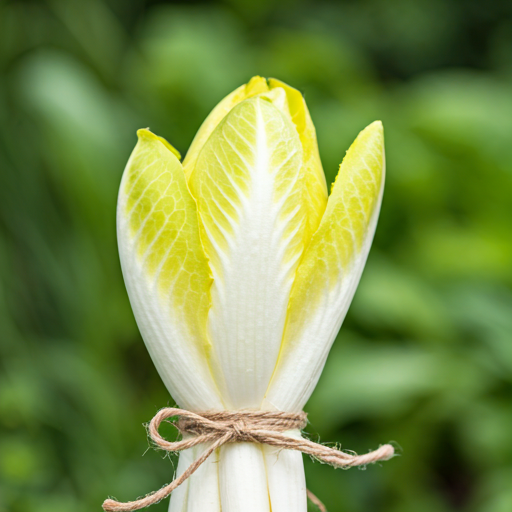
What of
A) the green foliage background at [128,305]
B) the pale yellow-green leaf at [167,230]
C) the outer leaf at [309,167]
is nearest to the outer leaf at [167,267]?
the pale yellow-green leaf at [167,230]

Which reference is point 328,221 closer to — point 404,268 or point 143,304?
point 143,304

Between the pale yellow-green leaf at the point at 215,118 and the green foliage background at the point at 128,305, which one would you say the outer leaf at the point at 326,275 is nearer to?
the pale yellow-green leaf at the point at 215,118

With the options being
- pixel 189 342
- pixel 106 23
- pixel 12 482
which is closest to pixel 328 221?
pixel 189 342

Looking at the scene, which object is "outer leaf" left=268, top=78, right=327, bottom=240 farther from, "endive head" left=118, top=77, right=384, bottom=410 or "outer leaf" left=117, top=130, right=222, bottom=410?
"outer leaf" left=117, top=130, right=222, bottom=410

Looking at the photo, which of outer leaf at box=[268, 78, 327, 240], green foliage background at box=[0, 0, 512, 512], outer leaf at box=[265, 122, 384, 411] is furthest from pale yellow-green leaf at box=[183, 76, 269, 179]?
green foliage background at box=[0, 0, 512, 512]

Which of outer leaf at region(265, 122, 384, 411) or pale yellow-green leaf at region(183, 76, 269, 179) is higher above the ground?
pale yellow-green leaf at region(183, 76, 269, 179)

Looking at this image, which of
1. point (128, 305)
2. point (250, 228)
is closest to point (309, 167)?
point (250, 228)
